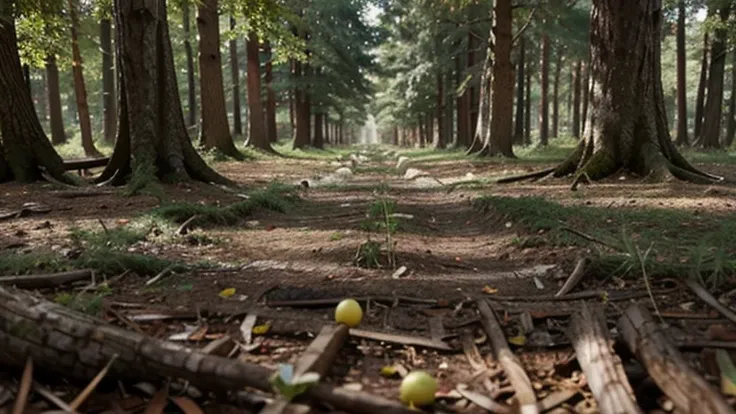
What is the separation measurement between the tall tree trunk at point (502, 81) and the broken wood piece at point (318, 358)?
14.0 m

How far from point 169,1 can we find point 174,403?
42.6 ft

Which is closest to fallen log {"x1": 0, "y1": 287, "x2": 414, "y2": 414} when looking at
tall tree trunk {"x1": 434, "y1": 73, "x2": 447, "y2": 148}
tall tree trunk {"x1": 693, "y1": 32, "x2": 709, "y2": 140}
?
tall tree trunk {"x1": 693, "y1": 32, "x2": 709, "y2": 140}

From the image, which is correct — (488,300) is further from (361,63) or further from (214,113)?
(361,63)

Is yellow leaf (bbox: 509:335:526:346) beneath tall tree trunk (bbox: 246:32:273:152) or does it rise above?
beneath

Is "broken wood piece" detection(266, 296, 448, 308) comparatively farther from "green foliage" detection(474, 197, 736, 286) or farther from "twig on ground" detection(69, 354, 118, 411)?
"green foliage" detection(474, 197, 736, 286)

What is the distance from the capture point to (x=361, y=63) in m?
28.1

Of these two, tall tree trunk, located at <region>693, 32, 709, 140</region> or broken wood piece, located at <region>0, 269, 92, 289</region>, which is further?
tall tree trunk, located at <region>693, 32, 709, 140</region>

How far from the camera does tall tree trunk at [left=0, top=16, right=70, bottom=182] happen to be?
8625mm

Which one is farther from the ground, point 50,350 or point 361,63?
point 361,63

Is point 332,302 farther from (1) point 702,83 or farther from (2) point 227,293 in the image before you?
(1) point 702,83

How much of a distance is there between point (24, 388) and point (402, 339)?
1686 mm

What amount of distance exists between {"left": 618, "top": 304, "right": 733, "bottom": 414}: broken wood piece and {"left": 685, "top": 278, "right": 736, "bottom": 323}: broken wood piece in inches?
21.1

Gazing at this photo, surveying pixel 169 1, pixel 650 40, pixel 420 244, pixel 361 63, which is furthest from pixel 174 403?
pixel 361 63

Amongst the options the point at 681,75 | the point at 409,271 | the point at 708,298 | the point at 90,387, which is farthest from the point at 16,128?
the point at 681,75
